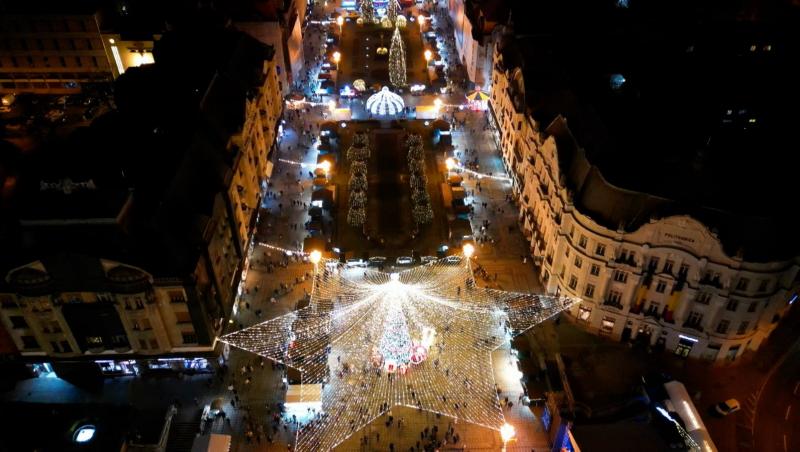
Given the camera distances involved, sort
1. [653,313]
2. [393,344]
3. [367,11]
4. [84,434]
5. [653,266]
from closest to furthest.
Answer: [84,434] → [393,344] → [653,266] → [653,313] → [367,11]

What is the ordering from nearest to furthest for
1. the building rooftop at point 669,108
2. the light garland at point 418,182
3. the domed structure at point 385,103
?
the building rooftop at point 669,108
the light garland at point 418,182
the domed structure at point 385,103

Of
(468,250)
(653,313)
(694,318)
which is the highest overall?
(694,318)

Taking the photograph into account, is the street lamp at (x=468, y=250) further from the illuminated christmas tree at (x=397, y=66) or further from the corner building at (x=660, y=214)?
the illuminated christmas tree at (x=397, y=66)

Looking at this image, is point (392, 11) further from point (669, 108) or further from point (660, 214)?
point (660, 214)

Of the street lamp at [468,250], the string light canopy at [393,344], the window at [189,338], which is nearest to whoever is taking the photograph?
the string light canopy at [393,344]

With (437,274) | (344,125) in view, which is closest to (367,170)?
(344,125)

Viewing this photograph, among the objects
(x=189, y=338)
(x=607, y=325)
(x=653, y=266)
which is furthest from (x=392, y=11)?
(x=189, y=338)

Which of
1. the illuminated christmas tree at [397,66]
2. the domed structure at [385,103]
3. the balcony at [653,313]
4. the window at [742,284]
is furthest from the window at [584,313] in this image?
the illuminated christmas tree at [397,66]

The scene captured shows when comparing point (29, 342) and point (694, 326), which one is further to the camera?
point (694, 326)
